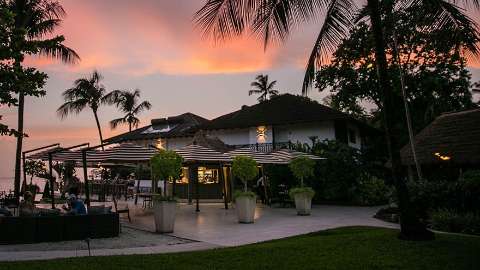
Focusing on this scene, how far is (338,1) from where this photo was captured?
10.7 m

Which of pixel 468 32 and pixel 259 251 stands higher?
pixel 468 32

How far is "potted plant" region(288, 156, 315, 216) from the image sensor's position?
18.4 meters

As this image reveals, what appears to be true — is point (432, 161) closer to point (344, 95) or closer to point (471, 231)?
point (471, 231)

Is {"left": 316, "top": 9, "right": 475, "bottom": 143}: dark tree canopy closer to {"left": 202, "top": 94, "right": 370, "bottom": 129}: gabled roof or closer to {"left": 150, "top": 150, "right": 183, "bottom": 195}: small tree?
{"left": 202, "top": 94, "right": 370, "bottom": 129}: gabled roof

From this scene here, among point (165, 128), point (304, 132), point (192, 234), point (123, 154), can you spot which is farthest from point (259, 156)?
point (165, 128)

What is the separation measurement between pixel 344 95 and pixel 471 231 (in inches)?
Answer: 908

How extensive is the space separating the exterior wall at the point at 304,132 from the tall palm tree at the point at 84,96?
19218 millimetres

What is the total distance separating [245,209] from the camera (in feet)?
50.4

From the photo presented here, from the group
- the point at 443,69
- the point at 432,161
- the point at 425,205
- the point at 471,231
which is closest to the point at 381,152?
the point at 443,69

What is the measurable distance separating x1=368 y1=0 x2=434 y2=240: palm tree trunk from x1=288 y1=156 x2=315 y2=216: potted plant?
897 centimetres

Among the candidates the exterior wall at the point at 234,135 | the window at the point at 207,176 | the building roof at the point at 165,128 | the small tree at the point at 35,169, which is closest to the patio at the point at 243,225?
the window at the point at 207,176

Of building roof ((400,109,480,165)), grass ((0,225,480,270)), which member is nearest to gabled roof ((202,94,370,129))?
building roof ((400,109,480,165))

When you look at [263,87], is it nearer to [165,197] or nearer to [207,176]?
[207,176]

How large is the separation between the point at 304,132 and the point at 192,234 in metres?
19.8
